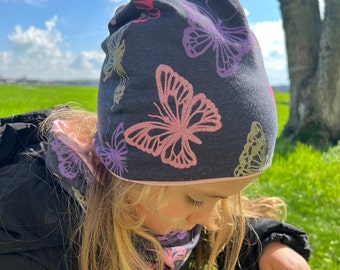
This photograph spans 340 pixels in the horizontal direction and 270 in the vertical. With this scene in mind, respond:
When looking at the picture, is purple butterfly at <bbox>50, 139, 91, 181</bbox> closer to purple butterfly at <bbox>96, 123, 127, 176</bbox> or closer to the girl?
the girl

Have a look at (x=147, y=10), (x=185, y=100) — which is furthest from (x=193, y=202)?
(x=147, y=10)

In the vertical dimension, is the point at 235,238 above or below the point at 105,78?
below

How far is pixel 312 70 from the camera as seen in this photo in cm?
648

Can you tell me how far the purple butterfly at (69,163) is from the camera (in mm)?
1551

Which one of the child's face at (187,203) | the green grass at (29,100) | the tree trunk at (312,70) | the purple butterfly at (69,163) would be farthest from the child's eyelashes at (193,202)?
the tree trunk at (312,70)

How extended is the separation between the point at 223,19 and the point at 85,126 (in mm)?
666

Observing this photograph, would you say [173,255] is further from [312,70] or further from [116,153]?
[312,70]

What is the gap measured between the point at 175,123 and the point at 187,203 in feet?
0.92

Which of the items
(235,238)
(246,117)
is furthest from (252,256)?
(246,117)

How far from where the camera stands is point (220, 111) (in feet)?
4.18

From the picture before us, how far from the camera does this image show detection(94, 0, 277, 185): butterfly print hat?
50.4 inches

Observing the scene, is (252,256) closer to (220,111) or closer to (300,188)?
(220,111)

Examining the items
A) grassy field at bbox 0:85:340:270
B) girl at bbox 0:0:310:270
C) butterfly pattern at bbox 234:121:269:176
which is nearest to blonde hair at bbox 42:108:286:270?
girl at bbox 0:0:310:270

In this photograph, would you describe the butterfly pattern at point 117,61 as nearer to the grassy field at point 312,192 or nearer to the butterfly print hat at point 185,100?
the butterfly print hat at point 185,100
